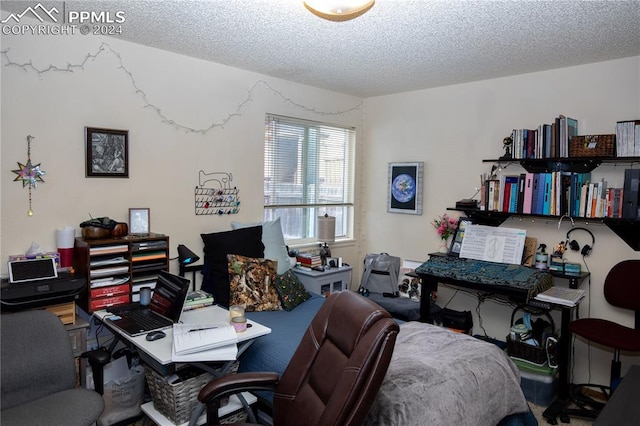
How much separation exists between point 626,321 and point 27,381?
157 inches

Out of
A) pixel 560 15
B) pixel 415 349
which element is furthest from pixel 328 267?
pixel 560 15

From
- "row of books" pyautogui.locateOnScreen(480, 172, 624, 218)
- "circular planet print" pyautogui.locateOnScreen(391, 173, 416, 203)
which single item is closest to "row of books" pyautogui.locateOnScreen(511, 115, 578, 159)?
"row of books" pyautogui.locateOnScreen(480, 172, 624, 218)

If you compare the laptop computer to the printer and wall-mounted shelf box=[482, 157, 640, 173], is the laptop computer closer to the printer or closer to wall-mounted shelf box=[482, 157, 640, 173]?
the printer

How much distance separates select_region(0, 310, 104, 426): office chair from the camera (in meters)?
1.75

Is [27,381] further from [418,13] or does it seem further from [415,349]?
[418,13]

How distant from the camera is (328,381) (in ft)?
5.44

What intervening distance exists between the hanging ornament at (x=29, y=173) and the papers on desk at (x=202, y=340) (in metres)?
1.43

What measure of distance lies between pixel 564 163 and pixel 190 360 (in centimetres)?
324

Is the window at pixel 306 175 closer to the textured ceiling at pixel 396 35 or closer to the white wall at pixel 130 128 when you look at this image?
the white wall at pixel 130 128

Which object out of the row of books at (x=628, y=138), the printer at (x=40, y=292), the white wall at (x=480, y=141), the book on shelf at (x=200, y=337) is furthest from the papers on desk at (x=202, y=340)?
the row of books at (x=628, y=138)

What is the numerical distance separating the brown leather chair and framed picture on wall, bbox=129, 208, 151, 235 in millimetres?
1735

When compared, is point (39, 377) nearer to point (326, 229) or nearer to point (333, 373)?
point (333, 373)

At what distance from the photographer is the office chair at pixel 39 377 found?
175 centimetres

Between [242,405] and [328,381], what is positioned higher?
[328,381]
